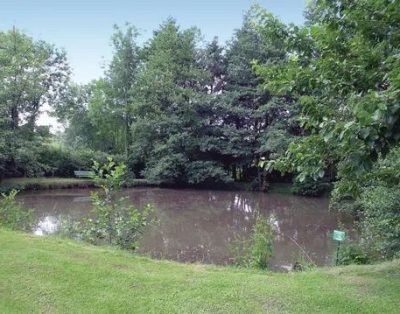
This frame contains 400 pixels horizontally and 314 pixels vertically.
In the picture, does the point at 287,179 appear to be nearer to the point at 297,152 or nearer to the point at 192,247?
the point at 192,247

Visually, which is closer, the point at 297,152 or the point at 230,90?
the point at 297,152

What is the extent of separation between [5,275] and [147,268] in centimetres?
137

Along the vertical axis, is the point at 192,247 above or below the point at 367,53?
below

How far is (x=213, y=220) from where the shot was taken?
11938 millimetres

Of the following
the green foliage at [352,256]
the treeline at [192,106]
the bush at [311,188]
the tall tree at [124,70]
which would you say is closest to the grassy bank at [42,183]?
the treeline at [192,106]

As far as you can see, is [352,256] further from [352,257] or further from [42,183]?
[42,183]

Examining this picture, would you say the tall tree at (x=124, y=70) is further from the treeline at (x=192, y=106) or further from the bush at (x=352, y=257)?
the bush at (x=352, y=257)

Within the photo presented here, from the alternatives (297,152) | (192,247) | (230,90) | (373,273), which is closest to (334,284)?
(373,273)

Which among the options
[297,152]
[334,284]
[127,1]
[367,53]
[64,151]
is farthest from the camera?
[64,151]

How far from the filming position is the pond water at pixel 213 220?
7.80 metres

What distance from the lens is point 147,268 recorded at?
13.8ft

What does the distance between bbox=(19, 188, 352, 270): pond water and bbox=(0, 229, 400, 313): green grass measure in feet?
8.73

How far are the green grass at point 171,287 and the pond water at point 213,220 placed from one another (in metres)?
A: 2.66

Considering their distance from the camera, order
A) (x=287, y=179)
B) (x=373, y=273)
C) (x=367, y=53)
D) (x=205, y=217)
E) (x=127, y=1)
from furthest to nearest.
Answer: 1. (x=287, y=179)
2. (x=205, y=217)
3. (x=127, y=1)
4. (x=373, y=273)
5. (x=367, y=53)
